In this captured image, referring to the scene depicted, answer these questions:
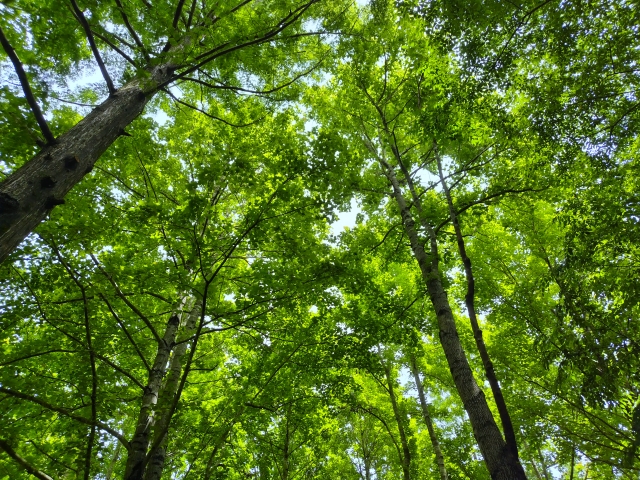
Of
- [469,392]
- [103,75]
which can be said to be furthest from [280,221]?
[469,392]

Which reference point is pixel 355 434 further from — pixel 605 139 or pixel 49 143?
pixel 49 143

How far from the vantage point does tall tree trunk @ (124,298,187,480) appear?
2.72m

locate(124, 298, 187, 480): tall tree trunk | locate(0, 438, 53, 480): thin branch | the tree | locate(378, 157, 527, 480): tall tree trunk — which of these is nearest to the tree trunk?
the tree

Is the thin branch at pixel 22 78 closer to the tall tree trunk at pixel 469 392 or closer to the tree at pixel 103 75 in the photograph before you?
the tree at pixel 103 75

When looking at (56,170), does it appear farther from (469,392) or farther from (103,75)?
(469,392)

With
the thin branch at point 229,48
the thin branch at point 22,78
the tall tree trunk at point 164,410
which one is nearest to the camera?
the thin branch at point 22,78

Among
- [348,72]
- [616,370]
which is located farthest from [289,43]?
[616,370]

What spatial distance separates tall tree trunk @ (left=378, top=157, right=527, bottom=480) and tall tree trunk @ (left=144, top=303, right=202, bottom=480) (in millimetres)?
3165

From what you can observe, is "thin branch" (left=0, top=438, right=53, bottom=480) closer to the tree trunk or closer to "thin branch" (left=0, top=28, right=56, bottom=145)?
the tree trunk

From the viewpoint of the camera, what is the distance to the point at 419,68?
6.12 meters

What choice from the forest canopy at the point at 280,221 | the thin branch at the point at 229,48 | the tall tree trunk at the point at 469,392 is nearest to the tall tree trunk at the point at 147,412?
the forest canopy at the point at 280,221

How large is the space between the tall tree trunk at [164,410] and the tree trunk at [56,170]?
64.7 inches

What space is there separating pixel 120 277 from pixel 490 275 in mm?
8896

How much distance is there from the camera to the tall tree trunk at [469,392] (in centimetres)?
313
